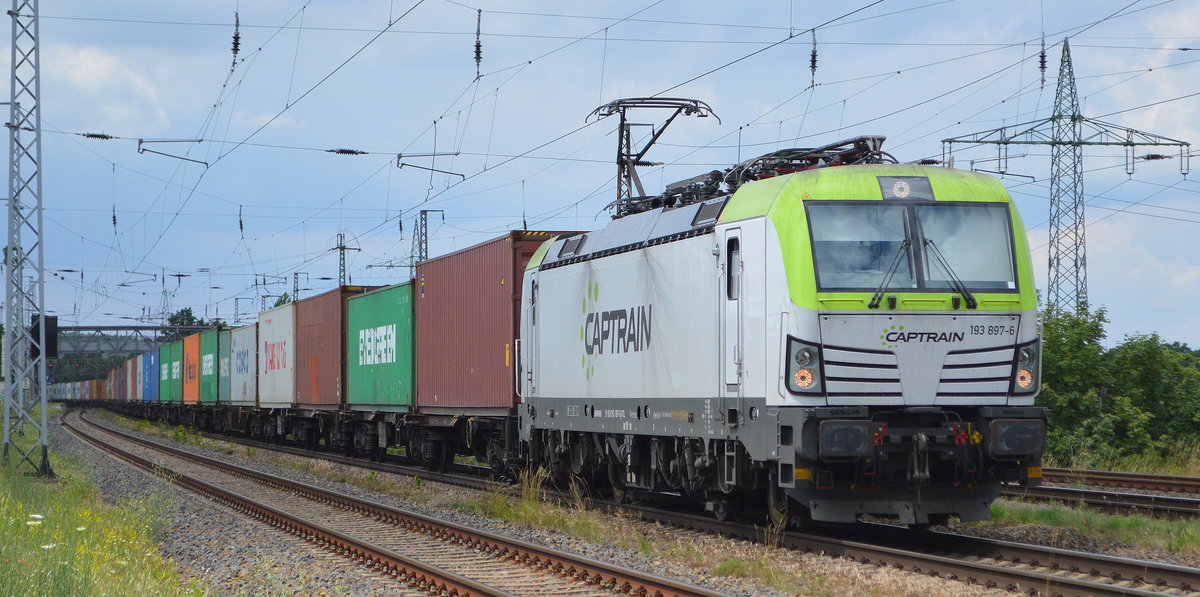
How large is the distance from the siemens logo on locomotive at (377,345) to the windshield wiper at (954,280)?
15.3 metres

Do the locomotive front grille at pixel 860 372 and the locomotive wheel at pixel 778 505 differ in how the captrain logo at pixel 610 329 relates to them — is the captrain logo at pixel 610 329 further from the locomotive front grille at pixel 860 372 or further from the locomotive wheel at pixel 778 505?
the locomotive front grille at pixel 860 372

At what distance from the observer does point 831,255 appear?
416 inches

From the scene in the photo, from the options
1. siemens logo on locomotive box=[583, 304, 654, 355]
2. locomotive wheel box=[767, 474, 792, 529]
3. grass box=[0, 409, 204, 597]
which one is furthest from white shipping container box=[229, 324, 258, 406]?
locomotive wheel box=[767, 474, 792, 529]

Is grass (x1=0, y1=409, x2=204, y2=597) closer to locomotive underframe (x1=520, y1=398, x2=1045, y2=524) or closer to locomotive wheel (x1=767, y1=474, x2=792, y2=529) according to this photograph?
locomotive underframe (x1=520, y1=398, x2=1045, y2=524)

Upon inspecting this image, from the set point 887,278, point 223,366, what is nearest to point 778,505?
point 887,278

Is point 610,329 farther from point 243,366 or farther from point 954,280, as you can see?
point 243,366

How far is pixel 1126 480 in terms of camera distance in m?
17.1

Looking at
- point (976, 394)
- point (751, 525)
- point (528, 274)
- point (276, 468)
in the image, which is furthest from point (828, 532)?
point (276, 468)

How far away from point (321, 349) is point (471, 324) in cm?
1049

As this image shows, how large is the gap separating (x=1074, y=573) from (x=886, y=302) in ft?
8.75

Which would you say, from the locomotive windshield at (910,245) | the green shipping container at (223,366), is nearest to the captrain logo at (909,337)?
the locomotive windshield at (910,245)

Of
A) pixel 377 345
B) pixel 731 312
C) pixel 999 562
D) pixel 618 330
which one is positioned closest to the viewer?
pixel 999 562

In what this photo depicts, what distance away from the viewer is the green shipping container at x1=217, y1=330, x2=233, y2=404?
41.4 metres

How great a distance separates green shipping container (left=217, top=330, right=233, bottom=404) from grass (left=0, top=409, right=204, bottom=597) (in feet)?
80.0
